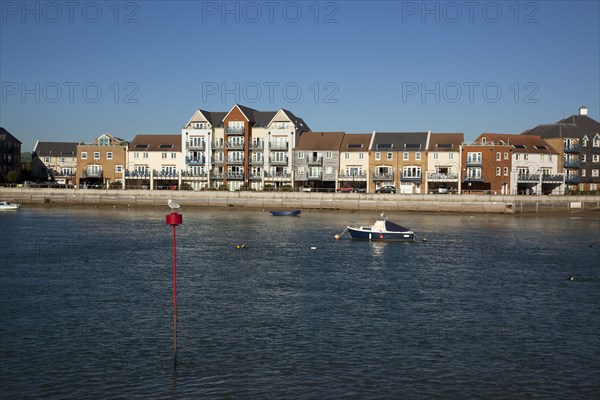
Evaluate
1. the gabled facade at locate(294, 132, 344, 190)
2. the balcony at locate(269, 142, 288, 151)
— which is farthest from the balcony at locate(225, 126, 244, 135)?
the gabled facade at locate(294, 132, 344, 190)

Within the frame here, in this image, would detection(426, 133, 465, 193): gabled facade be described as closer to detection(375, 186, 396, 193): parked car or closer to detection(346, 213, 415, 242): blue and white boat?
detection(375, 186, 396, 193): parked car

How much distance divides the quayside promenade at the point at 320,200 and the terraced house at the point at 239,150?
11.2m

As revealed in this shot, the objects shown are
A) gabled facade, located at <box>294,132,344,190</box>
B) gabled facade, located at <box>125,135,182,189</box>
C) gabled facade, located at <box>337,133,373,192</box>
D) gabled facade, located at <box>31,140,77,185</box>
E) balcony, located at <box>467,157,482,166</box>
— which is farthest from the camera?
gabled facade, located at <box>31,140,77,185</box>

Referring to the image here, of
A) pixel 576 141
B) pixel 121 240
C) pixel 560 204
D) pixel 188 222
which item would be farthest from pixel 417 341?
pixel 576 141

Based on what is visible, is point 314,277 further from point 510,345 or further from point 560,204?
point 560,204

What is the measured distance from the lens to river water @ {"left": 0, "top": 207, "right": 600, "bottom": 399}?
68.5 feet

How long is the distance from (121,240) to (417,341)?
Answer: 4087cm

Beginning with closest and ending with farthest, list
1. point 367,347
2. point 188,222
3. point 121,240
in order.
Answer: point 367,347
point 121,240
point 188,222

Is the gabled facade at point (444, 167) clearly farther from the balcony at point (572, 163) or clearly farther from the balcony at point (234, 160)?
the balcony at point (234, 160)

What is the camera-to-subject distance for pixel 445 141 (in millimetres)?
119375

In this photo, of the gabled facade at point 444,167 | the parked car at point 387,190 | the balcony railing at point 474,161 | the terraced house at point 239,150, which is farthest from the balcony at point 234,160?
the balcony railing at point 474,161

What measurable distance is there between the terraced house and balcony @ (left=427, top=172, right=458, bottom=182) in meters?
25.6

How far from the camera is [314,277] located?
131 feet

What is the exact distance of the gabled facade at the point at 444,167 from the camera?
116m
